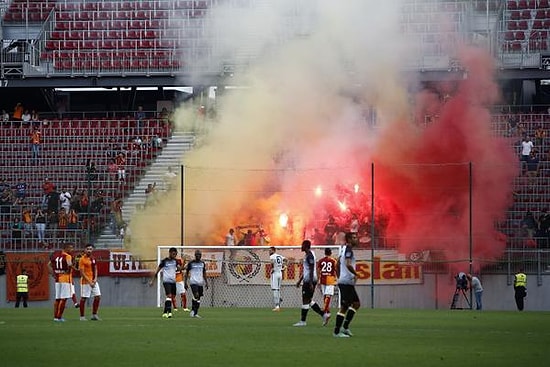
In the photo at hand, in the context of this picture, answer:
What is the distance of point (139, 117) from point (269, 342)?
3102 centimetres

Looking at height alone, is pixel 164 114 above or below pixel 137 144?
above

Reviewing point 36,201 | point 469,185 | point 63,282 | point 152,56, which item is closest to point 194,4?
point 152,56

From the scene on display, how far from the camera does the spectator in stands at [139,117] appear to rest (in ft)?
176

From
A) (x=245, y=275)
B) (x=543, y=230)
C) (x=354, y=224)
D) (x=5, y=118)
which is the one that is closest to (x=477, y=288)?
(x=543, y=230)

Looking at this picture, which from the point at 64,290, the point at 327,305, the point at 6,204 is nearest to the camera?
the point at 327,305

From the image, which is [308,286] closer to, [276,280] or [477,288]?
[276,280]

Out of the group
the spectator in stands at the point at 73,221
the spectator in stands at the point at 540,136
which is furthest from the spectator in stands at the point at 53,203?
the spectator in stands at the point at 540,136

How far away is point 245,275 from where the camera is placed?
151 feet

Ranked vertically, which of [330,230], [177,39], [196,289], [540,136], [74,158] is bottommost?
[196,289]

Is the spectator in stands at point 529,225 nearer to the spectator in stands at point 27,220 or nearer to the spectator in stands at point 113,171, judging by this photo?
the spectator in stands at point 113,171

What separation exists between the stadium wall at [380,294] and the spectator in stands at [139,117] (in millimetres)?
8982

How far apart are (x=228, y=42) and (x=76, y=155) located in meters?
7.83

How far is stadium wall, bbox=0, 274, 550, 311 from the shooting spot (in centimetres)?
4581

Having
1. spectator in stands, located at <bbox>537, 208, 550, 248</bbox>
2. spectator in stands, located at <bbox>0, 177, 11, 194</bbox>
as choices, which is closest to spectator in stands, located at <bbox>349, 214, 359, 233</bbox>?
spectator in stands, located at <bbox>537, 208, 550, 248</bbox>
